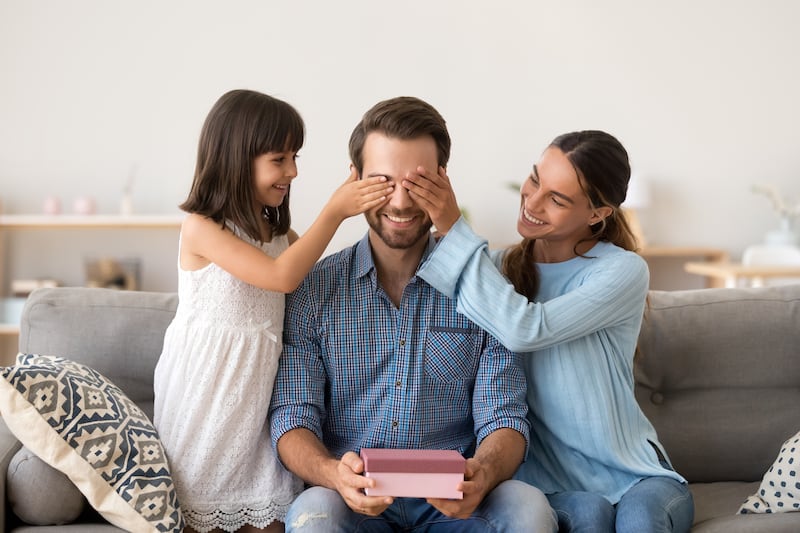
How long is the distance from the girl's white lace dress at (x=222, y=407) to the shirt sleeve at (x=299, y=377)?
0.10ft

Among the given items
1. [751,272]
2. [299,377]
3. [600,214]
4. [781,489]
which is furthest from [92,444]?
[751,272]

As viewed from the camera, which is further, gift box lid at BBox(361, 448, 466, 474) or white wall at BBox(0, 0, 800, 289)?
white wall at BBox(0, 0, 800, 289)

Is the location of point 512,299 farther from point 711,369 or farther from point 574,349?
point 711,369

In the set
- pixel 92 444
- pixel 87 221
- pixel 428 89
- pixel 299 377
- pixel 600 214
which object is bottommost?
pixel 87 221

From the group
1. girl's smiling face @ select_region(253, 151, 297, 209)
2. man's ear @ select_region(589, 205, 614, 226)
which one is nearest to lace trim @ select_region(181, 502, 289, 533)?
girl's smiling face @ select_region(253, 151, 297, 209)

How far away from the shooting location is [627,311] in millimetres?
1946

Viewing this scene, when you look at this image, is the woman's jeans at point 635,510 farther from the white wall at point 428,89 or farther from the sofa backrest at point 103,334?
the white wall at point 428,89

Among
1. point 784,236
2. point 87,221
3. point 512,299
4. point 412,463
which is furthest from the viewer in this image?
point 784,236

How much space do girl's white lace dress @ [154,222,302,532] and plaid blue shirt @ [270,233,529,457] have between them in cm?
6

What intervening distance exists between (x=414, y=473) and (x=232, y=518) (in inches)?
20.7

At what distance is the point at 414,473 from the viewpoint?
155 cm

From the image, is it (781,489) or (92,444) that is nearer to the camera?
(92,444)

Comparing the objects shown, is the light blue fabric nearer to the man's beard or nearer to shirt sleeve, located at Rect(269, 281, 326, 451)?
the man's beard

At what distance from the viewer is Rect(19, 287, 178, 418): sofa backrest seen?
84.4 inches
